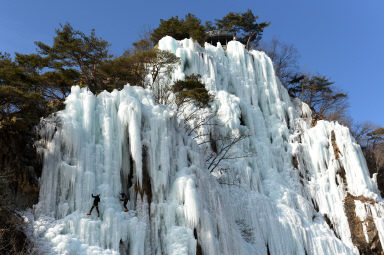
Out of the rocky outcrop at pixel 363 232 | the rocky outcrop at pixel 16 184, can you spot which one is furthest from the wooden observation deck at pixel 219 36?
the rocky outcrop at pixel 16 184

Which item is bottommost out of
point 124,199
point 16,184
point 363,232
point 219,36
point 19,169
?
point 363,232

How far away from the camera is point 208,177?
13.6m

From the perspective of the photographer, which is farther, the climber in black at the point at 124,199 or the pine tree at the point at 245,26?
the pine tree at the point at 245,26

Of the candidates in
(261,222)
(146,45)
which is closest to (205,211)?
(261,222)

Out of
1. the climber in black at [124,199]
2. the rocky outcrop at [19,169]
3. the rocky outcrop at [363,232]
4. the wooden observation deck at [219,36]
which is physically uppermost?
the wooden observation deck at [219,36]

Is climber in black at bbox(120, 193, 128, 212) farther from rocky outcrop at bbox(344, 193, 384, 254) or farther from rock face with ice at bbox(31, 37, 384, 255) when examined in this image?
rocky outcrop at bbox(344, 193, 384, 254)

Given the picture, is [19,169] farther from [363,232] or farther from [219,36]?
[219,36]

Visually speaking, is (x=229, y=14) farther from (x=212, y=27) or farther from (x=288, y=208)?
(x=288, y=208)

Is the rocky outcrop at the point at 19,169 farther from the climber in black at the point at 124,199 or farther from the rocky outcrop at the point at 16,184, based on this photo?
the climber in black at the point at 124,199

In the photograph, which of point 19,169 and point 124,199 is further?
point 124,199

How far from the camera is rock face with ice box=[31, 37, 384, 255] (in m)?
10.6

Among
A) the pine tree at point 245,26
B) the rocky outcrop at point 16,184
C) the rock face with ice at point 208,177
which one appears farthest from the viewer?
the pine tree at point 245,26

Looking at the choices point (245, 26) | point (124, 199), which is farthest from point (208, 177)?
point (245, 26)

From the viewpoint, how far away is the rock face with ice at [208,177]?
1059cm
